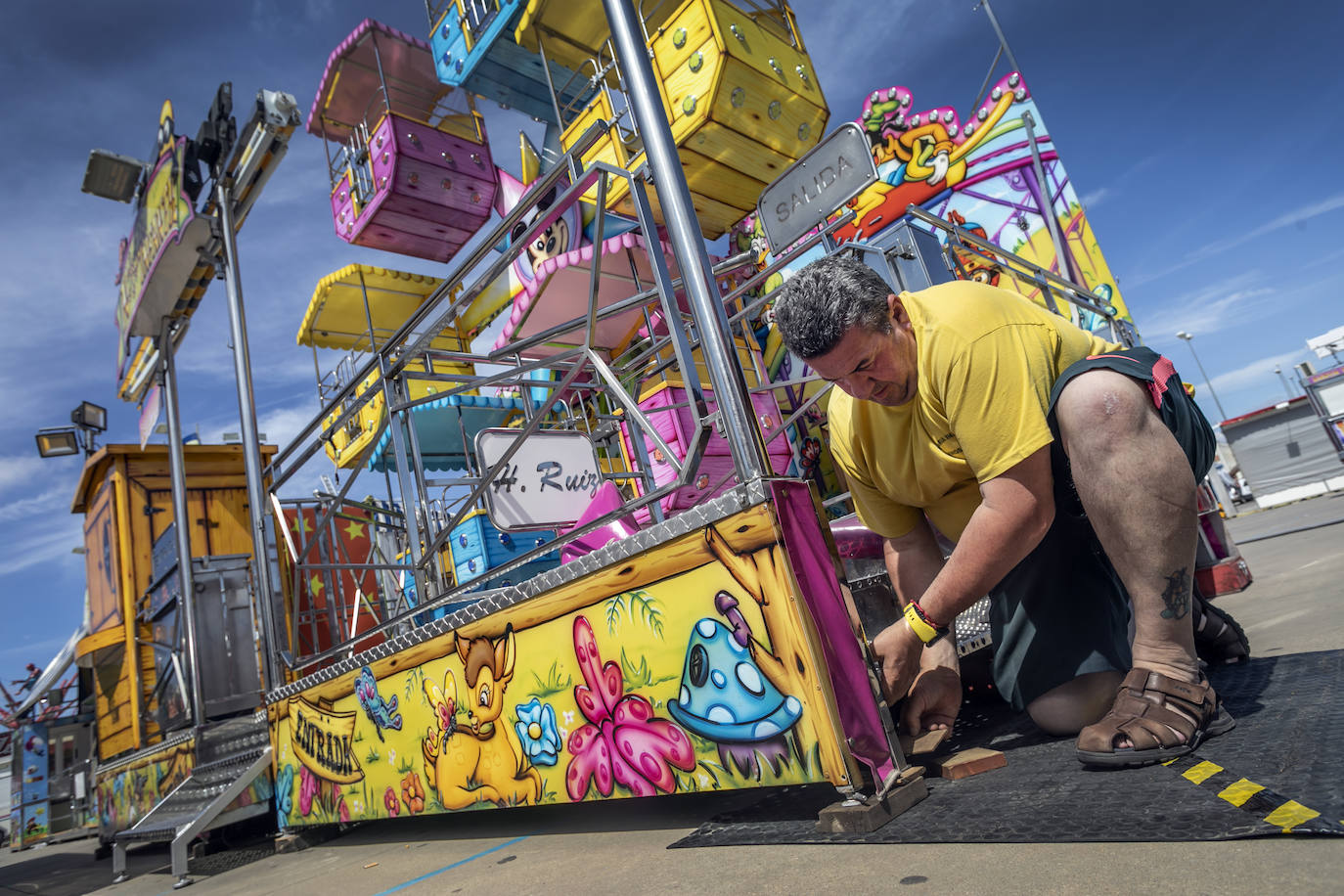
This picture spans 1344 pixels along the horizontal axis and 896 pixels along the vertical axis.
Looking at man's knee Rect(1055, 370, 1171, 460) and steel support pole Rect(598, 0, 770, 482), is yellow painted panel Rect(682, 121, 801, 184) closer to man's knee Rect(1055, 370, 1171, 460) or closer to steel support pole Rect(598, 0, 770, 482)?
steel support pole Rect(598, 0, 770, 482)

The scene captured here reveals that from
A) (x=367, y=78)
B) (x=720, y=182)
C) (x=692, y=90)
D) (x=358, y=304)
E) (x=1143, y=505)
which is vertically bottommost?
(x=1143, y=505)

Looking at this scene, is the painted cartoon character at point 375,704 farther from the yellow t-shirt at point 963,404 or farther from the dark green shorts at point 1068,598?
the dark green shorts at point 1068,598

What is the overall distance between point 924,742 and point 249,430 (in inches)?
204

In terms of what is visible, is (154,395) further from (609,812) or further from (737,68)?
(609,812)

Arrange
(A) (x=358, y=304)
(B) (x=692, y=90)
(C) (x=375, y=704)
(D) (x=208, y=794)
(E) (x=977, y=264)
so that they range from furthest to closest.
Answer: (A) (x=358, y=304)
(E) (x=977, y=264)
(B) (x=692, y=90)
(D) (x=208, y=794)
(C) (x=375, y=704)

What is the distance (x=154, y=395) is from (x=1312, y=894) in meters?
9.26

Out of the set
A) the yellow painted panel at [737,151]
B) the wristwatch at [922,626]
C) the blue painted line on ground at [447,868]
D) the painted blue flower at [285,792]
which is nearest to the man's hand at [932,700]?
the wristwatch at [922,626]

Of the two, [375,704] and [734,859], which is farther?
[375,704]

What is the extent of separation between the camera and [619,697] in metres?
2.22

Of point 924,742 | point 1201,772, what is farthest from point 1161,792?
point 924,742

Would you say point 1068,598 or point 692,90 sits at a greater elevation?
point 692,90

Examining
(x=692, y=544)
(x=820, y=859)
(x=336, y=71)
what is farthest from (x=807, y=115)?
(x=336, y=71)

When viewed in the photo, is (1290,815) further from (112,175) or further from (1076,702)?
(112,175)

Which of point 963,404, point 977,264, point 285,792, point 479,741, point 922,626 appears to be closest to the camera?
point 963,404
